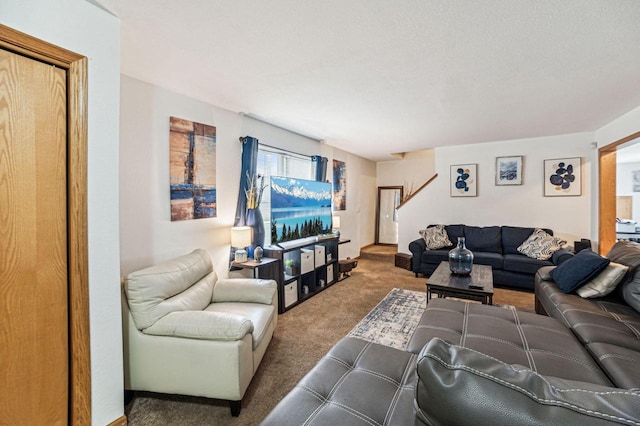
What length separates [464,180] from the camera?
536cm

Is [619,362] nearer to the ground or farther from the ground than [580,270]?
nearer to the ground

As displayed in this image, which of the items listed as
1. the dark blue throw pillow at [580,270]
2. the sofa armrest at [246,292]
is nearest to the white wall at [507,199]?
the dark blue throw pillow at [580,270]

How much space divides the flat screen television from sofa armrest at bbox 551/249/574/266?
320 cm

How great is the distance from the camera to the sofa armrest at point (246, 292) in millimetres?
2424

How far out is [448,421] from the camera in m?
0.60

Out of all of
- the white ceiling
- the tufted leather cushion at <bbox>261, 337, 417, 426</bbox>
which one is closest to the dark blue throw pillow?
the white ceiling

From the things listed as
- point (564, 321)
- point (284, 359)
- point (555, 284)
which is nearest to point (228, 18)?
point (284, 359)

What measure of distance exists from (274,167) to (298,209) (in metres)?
0.75

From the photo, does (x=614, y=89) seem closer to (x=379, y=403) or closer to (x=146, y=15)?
(x=379, y=403)

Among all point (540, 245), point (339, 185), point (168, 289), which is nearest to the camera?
point (168, 289)

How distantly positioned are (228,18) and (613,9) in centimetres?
220

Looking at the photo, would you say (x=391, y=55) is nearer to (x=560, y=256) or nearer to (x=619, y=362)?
(x=619, y=362)

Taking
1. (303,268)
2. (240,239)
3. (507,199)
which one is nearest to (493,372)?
(240,239)

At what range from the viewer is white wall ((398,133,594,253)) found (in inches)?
179
